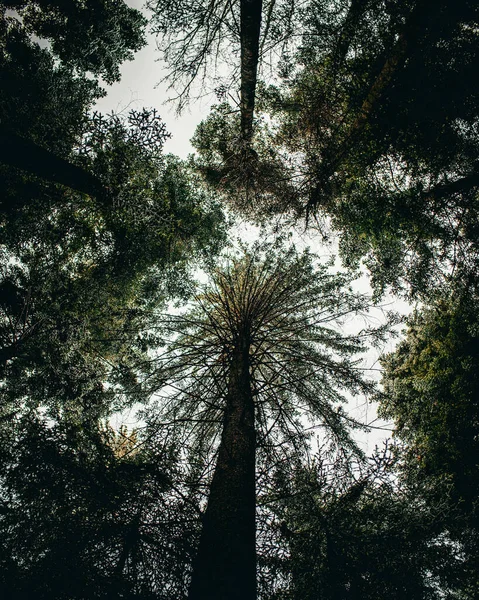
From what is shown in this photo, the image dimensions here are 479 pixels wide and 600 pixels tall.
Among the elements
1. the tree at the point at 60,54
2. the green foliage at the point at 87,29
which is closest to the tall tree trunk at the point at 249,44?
the tree at the point at 60,54

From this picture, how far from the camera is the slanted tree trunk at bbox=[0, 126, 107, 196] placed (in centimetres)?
456

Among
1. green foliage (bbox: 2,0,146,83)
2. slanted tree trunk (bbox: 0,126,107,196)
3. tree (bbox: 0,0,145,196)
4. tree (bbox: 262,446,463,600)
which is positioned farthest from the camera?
green foliage (bbox: 2,0,146,83)

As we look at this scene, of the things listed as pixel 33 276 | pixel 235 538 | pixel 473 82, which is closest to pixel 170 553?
pixel 235 538

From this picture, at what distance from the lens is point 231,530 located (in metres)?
2.33

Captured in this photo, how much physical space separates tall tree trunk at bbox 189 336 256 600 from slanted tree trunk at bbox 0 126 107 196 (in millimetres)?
5153

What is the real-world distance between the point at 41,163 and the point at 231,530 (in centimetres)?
606

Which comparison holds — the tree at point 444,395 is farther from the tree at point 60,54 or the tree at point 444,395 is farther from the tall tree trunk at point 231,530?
the tree at point 60,54

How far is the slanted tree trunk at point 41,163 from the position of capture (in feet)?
15.0

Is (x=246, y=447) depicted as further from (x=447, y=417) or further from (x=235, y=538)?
(x=447, y=417)

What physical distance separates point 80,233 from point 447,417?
9966mm

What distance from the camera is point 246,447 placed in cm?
316

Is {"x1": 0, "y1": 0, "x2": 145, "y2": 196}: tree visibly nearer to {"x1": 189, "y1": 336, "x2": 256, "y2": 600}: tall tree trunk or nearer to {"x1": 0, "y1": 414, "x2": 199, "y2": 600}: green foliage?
{"x1": 0, "y1": 414, "x2": 199, "y2": 600}: green foliage

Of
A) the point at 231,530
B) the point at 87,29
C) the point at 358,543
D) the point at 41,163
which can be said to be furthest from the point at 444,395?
the point at 87,29

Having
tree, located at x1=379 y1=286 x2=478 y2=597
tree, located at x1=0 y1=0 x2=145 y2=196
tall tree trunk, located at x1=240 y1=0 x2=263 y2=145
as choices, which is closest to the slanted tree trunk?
tree, located at x1=0 y1=0 x2=145 y2=196
